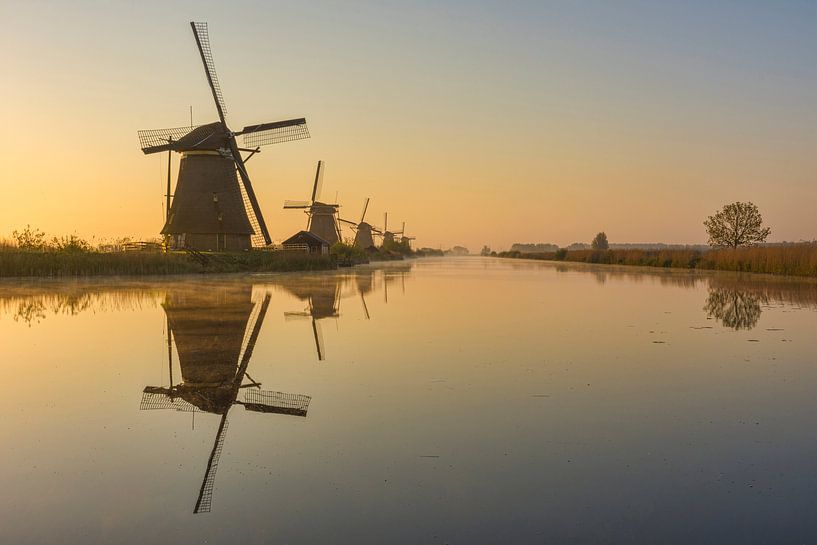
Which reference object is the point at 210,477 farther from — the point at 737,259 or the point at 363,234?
the point at 363,234

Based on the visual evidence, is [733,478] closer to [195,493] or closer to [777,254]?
[195,493]

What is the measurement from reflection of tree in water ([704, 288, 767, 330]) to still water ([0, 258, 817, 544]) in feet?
4.53

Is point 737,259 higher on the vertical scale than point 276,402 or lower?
higher

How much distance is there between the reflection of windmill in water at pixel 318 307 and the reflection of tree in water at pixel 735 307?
26.5 feet

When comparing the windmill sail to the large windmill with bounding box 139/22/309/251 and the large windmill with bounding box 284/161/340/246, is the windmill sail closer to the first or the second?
the large windmill with bounding box 139/22/309/251

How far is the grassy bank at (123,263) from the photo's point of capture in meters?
25.1

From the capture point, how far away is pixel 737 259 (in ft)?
117

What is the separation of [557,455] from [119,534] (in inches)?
117

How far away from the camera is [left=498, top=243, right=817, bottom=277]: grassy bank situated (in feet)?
97.1

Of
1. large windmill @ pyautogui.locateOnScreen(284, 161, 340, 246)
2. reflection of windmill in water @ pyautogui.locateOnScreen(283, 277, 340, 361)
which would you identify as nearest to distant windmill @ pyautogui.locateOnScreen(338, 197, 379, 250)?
large windmill @ pyautogui.locateOnScreen(284, 161, 340, 246)

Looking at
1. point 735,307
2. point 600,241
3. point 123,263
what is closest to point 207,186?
point 123,263

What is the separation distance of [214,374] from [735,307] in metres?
13.4

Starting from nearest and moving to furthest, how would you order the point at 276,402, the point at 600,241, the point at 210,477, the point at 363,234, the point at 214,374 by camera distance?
the point at 210,477 → the point at 276,402 → the point at 214,374 → the point at 363,234 → the point at 600,241

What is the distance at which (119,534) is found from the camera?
333cm
